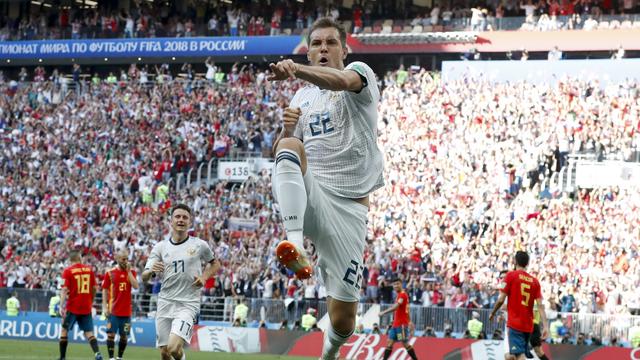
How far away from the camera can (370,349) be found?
27.0 metres

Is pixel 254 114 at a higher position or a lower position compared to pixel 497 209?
higher

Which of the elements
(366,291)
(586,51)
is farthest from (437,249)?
(586,51)

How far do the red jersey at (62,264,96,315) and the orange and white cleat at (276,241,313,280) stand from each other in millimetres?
14126

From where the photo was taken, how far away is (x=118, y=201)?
40.7 metres

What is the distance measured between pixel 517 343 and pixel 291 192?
10.5m

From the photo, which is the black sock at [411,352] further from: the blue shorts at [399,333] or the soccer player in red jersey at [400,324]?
the blue shorts at [399,333]

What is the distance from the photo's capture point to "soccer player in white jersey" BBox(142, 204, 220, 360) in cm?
1493

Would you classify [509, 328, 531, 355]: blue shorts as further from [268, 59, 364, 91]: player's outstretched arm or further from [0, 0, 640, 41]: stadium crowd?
[0, 0, 640, 41]: stadium crowd

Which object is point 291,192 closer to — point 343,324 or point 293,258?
point 293,258

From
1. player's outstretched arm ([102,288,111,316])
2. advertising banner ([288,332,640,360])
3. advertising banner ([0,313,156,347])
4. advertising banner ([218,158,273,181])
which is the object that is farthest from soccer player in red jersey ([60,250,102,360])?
advertising banner ([218,158,273,181])

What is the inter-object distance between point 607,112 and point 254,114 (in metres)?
13.3

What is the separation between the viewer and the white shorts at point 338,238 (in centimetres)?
905

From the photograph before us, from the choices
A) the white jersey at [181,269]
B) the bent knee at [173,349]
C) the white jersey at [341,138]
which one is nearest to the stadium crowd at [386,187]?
the white jersey at [181,269]

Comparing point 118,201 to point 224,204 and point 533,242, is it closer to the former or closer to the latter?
point 224,204
